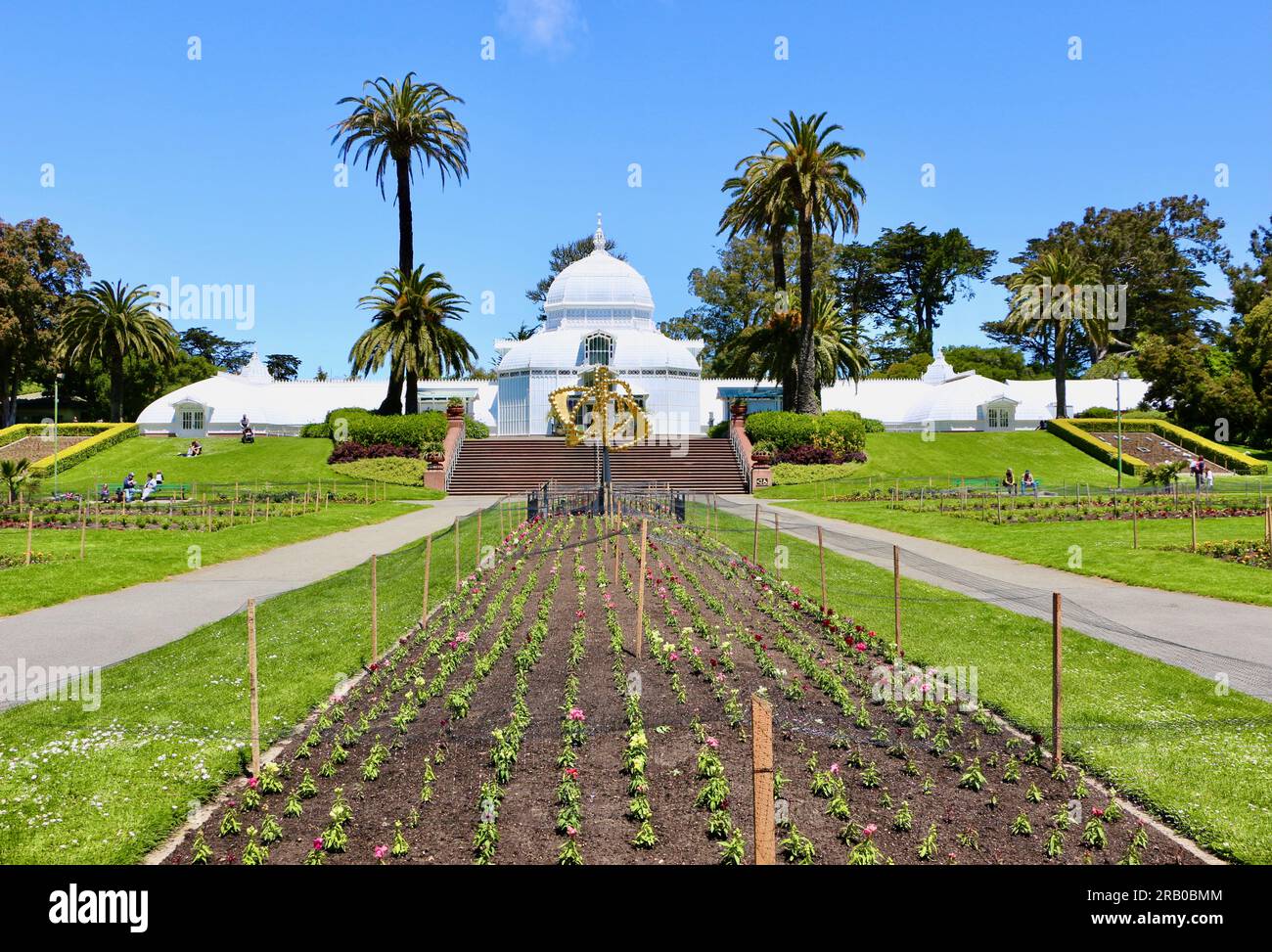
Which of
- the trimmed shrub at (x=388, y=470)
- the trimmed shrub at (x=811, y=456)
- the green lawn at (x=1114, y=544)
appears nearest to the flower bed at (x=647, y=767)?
the green lawn at (x=1114, y=544)

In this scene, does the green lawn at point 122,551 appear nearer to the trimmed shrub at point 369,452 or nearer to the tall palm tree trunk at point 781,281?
the trimmed shrub at point 369,452

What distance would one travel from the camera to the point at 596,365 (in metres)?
57.4

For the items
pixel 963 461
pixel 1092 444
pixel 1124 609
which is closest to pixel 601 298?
pixel 963 461

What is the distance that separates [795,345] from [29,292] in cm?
5472

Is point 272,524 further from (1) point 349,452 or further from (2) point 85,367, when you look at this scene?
(2) point 85,367

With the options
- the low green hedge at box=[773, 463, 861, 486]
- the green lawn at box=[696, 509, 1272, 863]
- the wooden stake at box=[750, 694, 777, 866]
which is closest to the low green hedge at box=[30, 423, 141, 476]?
the low green hedge at box=[773, 463, 861, 486]

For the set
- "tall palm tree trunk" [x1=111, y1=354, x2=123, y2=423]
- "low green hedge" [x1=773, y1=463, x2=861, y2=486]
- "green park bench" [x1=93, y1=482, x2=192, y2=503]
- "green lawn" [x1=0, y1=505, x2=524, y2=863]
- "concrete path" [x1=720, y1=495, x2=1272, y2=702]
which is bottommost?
"green lawn" [x1=0, y1=505, x2=524, y2=863]

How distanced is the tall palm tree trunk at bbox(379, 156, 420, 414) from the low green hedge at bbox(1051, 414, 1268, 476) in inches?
1623

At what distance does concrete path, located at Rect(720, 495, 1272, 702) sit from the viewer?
12510 millimetres

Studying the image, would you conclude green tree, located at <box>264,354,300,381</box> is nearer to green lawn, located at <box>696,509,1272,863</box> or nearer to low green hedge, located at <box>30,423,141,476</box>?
low green hedge, located at <box>30,423,141,476</box>

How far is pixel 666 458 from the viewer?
48750mm

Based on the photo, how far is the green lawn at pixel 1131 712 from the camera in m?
7.75

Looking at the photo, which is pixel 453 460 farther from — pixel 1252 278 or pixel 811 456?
pixel 1252 278

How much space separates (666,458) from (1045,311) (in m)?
29.7
